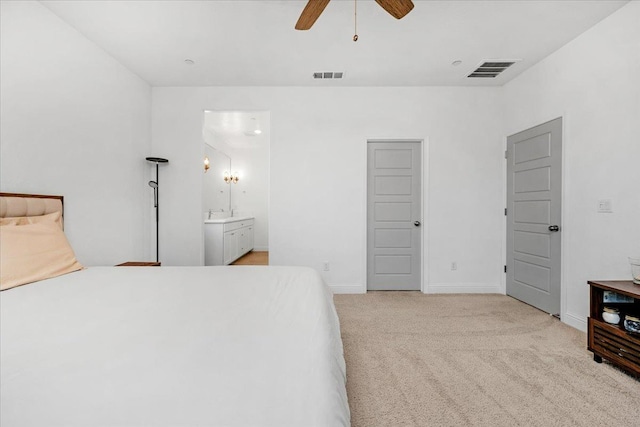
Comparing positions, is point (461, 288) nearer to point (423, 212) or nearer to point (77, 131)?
point (423, 212)

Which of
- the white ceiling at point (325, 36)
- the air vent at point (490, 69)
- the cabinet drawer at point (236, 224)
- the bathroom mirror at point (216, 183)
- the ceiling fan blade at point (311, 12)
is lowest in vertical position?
the cabinet drawer at point (236, 224)

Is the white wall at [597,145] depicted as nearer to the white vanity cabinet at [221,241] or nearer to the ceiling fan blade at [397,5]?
the ceiling fan blade at [397,5]

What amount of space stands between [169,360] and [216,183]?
5.91 meters

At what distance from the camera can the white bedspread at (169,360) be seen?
63 cm

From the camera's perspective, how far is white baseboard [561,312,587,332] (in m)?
2.59

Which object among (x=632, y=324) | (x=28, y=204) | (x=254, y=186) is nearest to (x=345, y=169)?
(x=632, y=324)

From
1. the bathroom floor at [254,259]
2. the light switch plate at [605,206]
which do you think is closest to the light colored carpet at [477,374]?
the light switch plate at [605,206]

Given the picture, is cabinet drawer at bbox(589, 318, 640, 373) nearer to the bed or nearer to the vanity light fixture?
the bed

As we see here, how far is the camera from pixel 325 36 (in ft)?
8.91


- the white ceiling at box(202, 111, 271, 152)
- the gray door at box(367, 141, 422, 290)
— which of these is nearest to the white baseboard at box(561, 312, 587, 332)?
the gray door at box(367, 141, 422, 290)

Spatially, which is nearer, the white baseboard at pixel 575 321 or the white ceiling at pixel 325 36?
the white ceiling at pixel 325 36

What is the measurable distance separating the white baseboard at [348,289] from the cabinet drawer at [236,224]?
2.42m

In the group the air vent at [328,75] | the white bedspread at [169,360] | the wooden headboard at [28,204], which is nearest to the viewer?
the white bedspread at [169,360]

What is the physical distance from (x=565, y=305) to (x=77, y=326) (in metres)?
3.81
